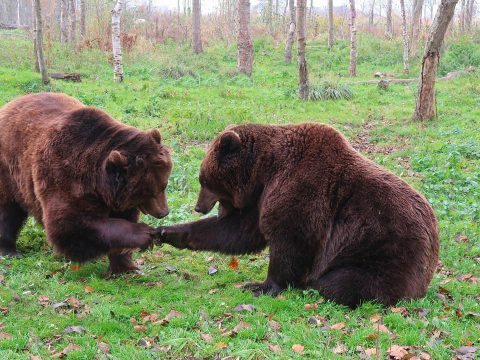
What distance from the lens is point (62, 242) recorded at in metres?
5.96

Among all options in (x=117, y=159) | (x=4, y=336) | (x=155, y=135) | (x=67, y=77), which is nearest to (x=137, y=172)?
(x=117, y=159)

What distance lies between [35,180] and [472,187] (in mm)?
7481

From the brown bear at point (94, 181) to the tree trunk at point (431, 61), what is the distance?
11.6 metres

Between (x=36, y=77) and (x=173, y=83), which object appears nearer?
(x=36, y=77)

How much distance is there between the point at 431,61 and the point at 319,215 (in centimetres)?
1159

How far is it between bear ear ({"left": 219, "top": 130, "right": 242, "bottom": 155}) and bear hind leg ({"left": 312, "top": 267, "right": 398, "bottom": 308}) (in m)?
1.65

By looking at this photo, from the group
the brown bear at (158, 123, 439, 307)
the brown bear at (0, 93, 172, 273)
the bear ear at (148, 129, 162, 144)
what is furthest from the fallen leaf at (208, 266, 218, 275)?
the bear ear at (148, 129, 162, 144)

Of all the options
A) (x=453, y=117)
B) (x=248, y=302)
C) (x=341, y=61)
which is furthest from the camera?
(x=341, y=61)

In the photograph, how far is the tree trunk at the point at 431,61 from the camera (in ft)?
49.5

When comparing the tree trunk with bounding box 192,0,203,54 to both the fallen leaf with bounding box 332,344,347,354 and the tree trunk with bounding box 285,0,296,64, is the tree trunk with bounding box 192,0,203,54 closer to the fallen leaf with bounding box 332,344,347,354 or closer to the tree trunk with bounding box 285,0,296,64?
the tree trunk with bounding box 285,0,296,64

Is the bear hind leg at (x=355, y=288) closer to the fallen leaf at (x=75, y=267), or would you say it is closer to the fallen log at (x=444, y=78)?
the fallen leaf at (x=75, y=267)

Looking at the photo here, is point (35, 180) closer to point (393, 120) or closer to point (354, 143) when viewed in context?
point (354, 143)

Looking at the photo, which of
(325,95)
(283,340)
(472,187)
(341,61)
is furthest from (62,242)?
(341,61)

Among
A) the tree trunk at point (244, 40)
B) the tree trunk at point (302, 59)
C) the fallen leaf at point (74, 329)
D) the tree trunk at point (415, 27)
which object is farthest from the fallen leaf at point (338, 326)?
the tree trunk at point (415, 27)
